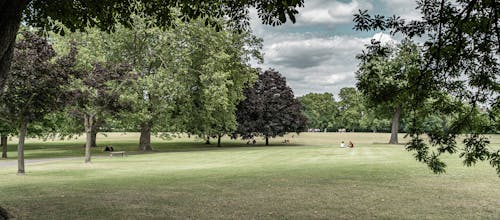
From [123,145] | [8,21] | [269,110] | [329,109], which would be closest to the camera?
[8,21]

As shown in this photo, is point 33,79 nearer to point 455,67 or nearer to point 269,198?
point 269,198

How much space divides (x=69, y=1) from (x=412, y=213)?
9.29 m

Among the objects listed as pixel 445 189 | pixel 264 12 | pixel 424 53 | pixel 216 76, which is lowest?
pixel 445 189

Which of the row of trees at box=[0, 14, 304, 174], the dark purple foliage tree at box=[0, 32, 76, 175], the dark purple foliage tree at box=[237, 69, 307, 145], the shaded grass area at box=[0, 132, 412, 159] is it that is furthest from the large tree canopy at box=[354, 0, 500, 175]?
the dark purple foliage tree at box=[237, 69, 307, 145]

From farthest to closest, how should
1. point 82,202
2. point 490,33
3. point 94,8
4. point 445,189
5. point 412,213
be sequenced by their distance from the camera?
point 445,189 → point 82,202 → point 94,8 → point 412,213 → point 490,33

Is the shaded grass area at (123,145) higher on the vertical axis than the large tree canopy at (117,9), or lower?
lower

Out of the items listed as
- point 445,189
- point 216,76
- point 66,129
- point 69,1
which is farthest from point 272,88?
point 69,1

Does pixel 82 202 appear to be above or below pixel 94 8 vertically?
below

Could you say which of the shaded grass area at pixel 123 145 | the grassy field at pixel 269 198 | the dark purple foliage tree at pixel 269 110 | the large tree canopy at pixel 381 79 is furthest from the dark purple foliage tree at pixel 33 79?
the dark purple foliage tree at pixel 269 110

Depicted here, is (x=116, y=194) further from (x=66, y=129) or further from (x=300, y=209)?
(x=66, y=129)

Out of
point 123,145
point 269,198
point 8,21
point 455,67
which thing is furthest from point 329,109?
point 8,21

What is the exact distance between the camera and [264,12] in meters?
9.75

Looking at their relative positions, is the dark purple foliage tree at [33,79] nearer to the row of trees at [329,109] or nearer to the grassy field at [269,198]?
the grassy field at [269,198]

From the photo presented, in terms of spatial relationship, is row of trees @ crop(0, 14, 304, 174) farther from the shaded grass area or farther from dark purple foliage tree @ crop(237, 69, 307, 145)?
dark purple foliage tree @ crop(237, 69, 307, 145)
